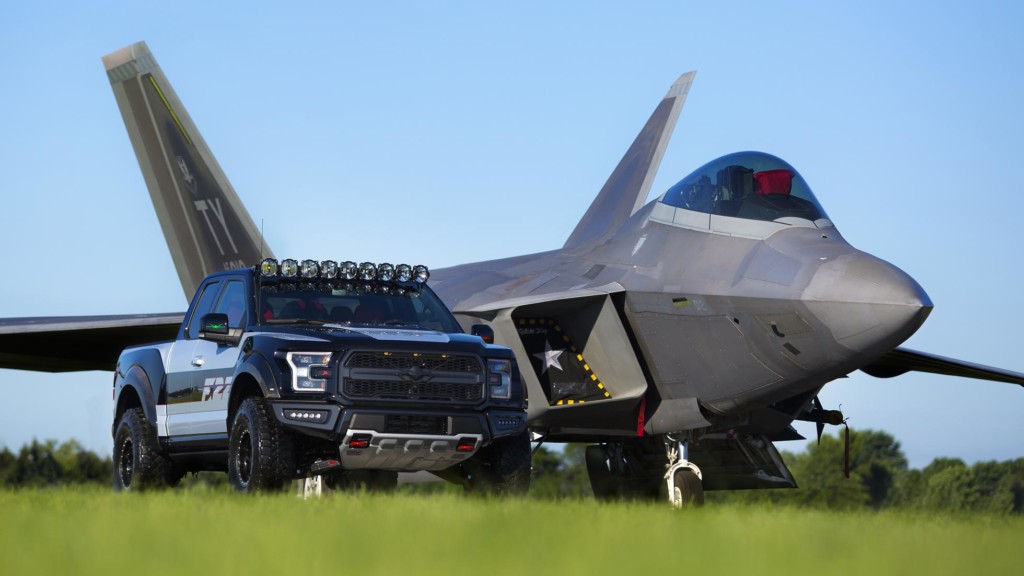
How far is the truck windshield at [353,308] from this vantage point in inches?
405

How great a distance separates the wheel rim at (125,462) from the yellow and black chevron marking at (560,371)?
379 centimetres

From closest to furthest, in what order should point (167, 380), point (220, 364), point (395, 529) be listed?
point (395, 529)
point (220, 364)
point (167, 380)

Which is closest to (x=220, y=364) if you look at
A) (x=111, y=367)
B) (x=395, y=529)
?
(x=395, y=529)

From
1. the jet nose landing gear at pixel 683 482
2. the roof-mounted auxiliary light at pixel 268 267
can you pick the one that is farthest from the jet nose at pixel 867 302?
the roof-mounted auxiliary light at pixel 268 267

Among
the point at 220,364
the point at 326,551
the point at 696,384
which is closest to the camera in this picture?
the point at 326,551

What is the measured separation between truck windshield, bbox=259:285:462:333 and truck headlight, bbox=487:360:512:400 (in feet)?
3.19

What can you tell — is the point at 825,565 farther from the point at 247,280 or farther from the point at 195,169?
the point at 195,169

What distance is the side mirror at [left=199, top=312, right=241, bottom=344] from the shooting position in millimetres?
9711

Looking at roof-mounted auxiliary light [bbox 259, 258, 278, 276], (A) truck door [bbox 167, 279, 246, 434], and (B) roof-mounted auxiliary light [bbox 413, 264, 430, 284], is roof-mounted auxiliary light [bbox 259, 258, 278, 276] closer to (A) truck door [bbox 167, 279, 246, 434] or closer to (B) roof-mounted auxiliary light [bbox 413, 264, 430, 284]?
(A) truck door [bbox 167, 279, 246, 434]

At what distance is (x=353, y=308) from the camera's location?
34.9 feet

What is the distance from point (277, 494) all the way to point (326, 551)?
11.6 ft

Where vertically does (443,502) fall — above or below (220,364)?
below

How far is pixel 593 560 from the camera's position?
5.53m

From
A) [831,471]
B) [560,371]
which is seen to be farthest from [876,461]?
[560,371]
